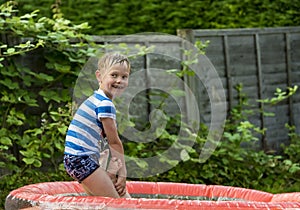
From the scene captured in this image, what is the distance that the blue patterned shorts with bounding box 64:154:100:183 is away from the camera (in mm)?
4133

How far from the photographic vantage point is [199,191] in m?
4.87

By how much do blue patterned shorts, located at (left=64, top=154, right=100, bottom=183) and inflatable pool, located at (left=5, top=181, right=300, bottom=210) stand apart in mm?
127

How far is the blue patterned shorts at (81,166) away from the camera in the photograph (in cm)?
413

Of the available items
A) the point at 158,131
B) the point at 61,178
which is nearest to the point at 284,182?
the point at 158,131

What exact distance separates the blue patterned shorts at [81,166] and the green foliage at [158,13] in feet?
17.8

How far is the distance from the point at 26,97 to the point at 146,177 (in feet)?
3.81

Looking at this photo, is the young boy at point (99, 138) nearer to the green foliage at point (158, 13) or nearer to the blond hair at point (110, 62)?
the blond hair at point (110, 62)

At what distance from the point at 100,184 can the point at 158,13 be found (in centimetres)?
579

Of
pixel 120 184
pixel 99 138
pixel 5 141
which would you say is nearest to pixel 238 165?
pixel 5 141

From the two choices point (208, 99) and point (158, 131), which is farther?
point (208, 99)

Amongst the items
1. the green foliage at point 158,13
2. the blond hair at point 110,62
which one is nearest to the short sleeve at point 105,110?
the blond hair at point 110,62

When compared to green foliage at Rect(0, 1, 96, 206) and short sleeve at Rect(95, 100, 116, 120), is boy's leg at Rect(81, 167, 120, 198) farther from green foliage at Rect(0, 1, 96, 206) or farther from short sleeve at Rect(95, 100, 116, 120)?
green foliage at Rect(0, 1, 96, 206)

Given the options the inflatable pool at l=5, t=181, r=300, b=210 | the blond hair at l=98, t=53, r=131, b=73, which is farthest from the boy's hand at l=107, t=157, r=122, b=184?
the blond hair at l=98, t=53, r=131, b=73

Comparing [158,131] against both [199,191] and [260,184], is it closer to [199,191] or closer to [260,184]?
[260,184]
